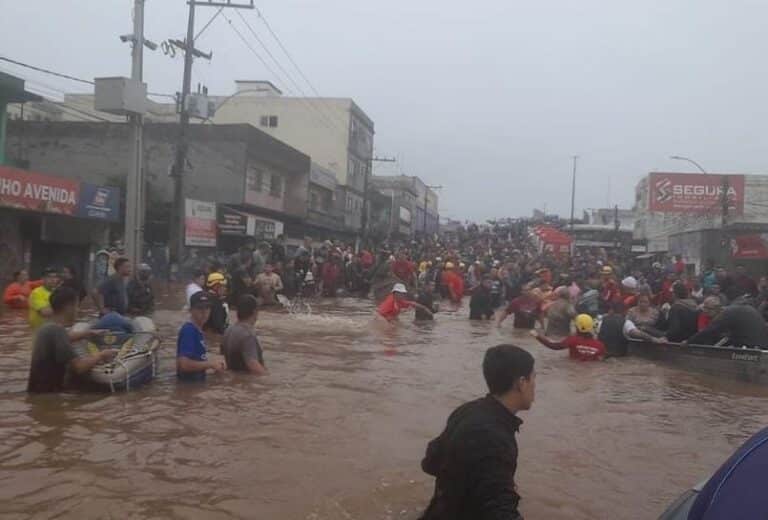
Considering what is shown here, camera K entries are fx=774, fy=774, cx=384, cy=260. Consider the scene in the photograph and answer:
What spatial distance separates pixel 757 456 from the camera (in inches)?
78.3

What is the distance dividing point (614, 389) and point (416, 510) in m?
5.79

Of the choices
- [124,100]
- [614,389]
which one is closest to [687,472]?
[614,389]

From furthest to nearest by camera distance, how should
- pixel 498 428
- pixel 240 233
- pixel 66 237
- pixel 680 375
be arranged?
pixel 240 233 < pixel 66 237 < pixel 680 375 < pixel 498 428

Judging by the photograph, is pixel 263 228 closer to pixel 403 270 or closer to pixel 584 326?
pixel 403 270

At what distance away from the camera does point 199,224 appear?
2938cm

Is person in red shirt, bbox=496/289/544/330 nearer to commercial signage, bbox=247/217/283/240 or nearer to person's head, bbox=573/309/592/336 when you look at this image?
person's head, bbox=573/309/592/336

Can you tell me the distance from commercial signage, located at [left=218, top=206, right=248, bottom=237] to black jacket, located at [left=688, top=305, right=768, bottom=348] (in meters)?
22.5

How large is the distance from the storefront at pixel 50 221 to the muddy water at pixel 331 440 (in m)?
8.23

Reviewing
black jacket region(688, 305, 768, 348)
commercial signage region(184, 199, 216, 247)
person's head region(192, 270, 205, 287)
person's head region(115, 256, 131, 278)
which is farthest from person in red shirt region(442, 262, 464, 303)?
person's head region(115, 256, 131, 278)

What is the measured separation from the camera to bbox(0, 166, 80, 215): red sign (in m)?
→ 18.0

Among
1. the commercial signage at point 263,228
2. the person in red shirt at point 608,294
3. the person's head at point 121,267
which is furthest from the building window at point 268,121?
the person's head at point 121,267

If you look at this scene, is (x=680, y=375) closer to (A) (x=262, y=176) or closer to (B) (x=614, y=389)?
(B) (x=614, y=389)

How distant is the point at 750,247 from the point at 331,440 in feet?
77.4

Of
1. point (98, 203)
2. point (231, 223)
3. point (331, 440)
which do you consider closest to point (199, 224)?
point (231, 223)
